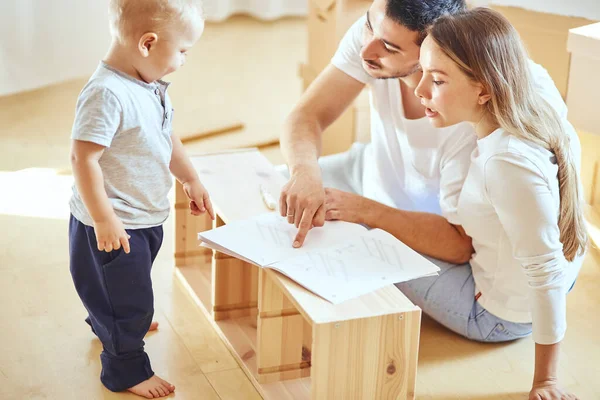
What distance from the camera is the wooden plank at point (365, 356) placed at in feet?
4.26

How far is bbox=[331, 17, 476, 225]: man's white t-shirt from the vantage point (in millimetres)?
1669

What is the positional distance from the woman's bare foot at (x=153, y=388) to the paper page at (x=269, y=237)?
267 millimetres

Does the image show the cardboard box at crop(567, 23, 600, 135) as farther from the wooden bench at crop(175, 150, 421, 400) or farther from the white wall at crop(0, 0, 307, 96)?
the white wall at crop(0, 0, 307, 96)

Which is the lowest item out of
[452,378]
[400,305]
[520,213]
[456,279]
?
[452,378]

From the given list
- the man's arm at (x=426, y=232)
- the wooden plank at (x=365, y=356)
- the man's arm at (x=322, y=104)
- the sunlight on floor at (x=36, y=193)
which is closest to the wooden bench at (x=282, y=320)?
the wooden plank at (x=365, y=356)

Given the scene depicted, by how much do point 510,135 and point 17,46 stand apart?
215 cm

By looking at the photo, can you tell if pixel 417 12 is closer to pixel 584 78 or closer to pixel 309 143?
pixel 309 143

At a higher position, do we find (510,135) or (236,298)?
(510,135)

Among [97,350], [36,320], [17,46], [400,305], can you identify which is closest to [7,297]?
[36,320]

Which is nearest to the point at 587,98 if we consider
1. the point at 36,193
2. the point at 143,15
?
the point at 143,15

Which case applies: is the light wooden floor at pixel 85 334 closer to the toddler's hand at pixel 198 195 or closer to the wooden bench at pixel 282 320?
the wooden bench at pixel 282 320

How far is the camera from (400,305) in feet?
4.37

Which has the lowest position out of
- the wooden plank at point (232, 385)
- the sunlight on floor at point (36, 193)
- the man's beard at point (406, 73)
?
the sunlight on floor at point (36, 193)

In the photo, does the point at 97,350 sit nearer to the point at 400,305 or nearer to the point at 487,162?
the point at 400,305
